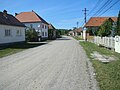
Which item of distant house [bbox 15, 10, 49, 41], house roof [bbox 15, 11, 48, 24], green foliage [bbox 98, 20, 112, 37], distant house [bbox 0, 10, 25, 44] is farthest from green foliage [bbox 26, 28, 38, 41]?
green foliage [bbox 98, 20, 112, 37]

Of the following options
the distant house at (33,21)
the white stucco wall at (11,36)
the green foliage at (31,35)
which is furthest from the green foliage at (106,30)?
the distant house at (33,21)

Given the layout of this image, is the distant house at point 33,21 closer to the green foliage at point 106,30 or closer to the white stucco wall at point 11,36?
the white stucco wall at point 11,36

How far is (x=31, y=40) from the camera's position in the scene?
49094 mm

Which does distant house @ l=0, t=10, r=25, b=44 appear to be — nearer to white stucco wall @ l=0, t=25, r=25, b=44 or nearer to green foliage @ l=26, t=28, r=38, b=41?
white stucco wall @ l=0, t=25, r=25, b=44

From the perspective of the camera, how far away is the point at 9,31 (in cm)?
3209

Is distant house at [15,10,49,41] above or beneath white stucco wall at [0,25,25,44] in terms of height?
above

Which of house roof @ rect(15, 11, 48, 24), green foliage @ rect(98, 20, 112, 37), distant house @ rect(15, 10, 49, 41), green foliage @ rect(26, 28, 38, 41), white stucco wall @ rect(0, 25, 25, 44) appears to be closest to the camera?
white stucco wall @ rect(0, 25, 25, 44)

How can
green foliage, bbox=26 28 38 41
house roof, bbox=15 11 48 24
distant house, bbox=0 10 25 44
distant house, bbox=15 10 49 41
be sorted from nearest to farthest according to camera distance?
1. distant house, bbox=0 10 25 44
2. green foliage, bbox=26 28 38 41
3. distant house, bbox=15 10 49 41
4. house roof, bbox=15 11 48 24

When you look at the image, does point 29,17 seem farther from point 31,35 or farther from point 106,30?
point 106,30

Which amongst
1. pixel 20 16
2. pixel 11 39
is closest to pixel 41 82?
pixel 11 39

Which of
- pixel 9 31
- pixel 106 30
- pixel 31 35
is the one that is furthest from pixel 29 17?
pixel 9 31

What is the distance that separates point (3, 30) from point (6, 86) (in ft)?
76.4

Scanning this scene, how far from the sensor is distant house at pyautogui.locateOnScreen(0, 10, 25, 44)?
96.5 ft

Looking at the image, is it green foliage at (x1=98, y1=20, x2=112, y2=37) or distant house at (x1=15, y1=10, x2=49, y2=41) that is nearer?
green foliage at (x1=98, y1=20, x2=112, y2=37)
